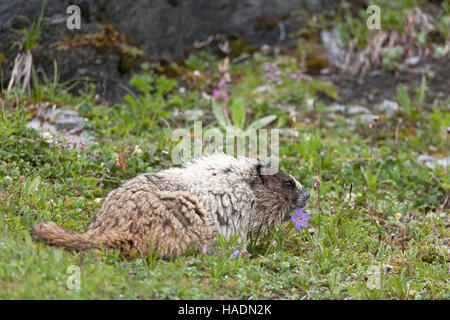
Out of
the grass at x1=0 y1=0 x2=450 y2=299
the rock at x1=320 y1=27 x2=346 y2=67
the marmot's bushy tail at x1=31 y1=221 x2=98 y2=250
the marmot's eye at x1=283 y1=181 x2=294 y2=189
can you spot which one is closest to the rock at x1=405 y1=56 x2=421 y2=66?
the rock at x1=320 y1=27 x2=346 y2=67

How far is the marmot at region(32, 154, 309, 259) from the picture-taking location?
5109mm

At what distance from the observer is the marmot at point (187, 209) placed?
511 centimetres

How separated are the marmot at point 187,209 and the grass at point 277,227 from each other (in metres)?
0.18

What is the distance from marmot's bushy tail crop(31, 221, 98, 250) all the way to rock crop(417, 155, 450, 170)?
246 inches

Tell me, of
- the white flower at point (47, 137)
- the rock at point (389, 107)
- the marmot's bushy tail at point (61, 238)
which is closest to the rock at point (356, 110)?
the rock at point (389, 107)

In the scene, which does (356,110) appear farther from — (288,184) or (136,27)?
(288,184)

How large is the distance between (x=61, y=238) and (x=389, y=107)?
8.25 metres

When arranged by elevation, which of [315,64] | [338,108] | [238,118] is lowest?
[338,108]

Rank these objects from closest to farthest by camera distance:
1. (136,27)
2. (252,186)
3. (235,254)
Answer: (235,254) < (252,186) < (136,27)

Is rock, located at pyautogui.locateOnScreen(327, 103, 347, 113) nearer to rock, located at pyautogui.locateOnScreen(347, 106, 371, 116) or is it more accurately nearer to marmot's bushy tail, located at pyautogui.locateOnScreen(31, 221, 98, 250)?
rock, located at pyautogui.locateOnScreen(347, 106, 371, 116)

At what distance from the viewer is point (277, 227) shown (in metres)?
6.71

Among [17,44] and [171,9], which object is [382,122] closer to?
[171,9]

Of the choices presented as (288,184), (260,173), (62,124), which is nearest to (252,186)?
(260,173)
